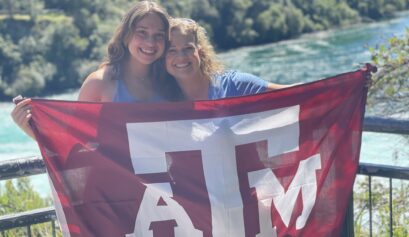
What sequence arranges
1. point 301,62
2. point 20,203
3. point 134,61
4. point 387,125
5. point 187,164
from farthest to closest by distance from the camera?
1. point 301,62
2. point 20,203
3. point 134,61
4. point 387,125
5. point 187,164

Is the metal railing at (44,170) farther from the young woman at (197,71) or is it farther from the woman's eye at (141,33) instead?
the woman's eye at (141,33)

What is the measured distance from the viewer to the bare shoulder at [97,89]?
271 cm

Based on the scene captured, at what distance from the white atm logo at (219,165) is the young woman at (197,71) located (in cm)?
29

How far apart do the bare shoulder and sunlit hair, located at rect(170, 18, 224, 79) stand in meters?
0.34

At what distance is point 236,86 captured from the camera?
9.51ft

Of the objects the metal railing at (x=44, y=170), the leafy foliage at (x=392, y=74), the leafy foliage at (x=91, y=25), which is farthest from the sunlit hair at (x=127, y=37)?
the leafy foliage at (x=91, y=25)

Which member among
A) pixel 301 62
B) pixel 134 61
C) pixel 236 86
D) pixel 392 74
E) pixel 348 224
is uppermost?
pixel 134 61

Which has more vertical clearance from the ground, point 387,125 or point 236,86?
point 236,86

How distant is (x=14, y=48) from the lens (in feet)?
106

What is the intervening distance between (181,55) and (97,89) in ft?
Answer: 1.19

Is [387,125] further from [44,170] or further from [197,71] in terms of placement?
[44,170]

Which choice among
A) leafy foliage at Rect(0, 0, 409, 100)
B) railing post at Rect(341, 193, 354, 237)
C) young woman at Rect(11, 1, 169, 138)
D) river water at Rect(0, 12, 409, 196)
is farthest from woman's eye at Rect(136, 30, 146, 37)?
leafy foliage at Rect(0, 0, 409, 100)

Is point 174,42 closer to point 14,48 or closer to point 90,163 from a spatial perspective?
point 90,163

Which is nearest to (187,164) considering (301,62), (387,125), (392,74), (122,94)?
(122,94)
